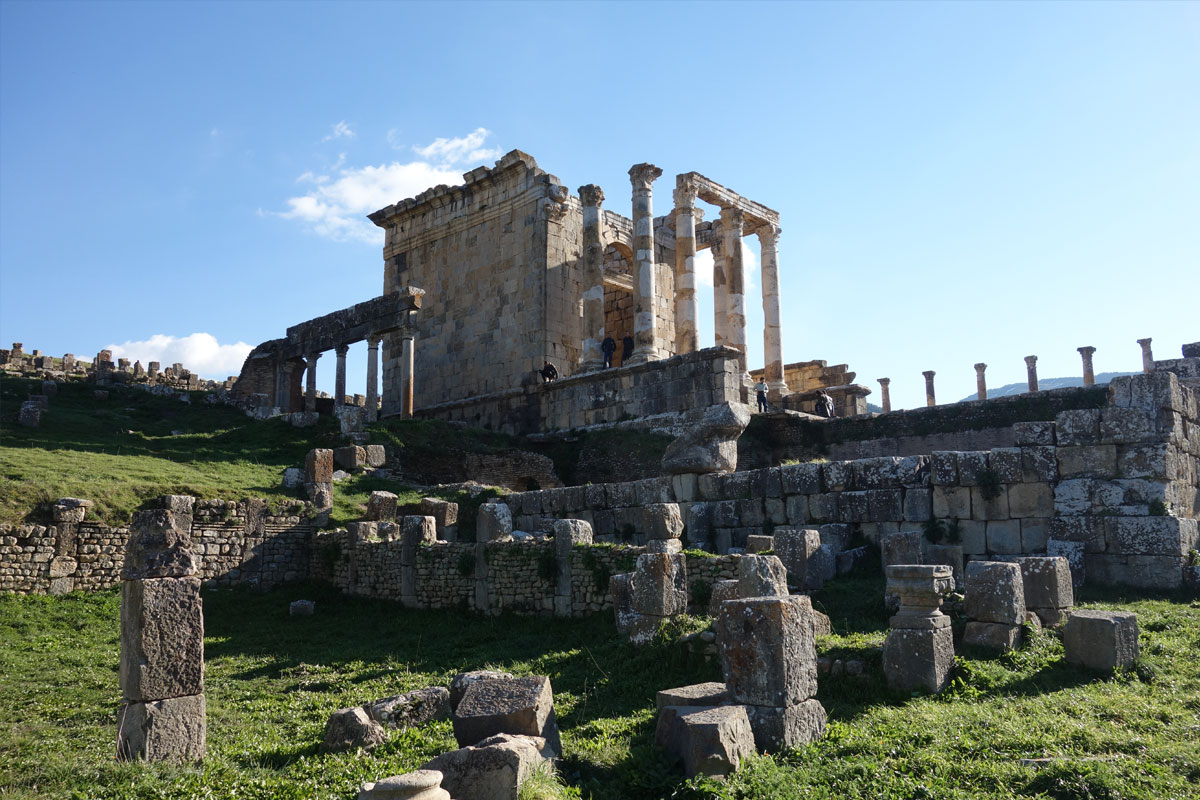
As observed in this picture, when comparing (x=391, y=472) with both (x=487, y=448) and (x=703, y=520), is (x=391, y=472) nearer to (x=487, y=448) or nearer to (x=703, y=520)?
(x=487, y=448)

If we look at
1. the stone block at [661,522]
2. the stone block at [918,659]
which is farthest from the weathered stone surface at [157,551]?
the stone block at [661,522]

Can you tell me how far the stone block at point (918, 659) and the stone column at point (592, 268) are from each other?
21584 mm

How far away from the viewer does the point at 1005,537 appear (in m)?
14.0

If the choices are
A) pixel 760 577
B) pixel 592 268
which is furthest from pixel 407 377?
pixel 760 577

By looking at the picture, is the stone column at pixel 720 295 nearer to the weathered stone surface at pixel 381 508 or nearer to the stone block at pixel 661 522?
the weathered stone surface at pixel 381 508

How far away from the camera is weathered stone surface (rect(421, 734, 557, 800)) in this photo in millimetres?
6758

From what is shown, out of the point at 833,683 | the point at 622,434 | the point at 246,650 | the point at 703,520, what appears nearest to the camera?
the point at 833,683

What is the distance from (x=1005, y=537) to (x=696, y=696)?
24.6ft

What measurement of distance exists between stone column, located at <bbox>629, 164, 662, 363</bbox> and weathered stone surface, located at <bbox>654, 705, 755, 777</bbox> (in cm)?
2127

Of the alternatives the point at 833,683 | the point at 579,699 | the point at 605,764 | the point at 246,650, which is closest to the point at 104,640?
the point at 246,650

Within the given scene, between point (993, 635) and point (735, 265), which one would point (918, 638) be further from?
point (735, 265)

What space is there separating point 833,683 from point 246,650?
8931 mm

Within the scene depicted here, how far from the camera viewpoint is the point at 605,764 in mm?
7855

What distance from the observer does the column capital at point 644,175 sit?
96.4 ft
